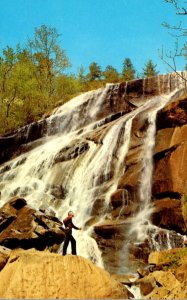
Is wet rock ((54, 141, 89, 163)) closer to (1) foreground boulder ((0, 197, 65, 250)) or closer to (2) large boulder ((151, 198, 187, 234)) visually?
(1) foreground boulder ((0, 197, 65, 250))

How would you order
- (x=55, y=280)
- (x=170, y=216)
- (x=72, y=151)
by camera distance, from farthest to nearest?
(x=72, y=151) → (x=170, y=216) → (x=55, y=280)

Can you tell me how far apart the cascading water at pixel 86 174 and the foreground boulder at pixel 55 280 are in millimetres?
7221

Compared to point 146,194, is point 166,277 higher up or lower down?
lower down

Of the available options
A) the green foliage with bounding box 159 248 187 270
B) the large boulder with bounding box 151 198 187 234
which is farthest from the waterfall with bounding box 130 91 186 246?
the green foliage with bounding box 159 248 187 270

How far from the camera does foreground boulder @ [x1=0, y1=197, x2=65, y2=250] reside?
20125 mm

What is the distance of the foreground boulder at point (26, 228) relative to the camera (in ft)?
66.0

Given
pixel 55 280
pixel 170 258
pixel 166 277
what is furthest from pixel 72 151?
pixel 55 280

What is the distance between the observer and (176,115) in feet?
77.6

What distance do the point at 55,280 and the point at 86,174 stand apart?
13674 millimetres

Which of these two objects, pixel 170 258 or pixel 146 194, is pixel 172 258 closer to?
pixel 170 258

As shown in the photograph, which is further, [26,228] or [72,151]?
[72,151]

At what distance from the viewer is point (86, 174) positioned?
Result: 2509 centimetres

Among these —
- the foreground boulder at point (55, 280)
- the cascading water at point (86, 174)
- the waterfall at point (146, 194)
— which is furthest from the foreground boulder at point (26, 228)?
the foreground boulder at point (55, 280)

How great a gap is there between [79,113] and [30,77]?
18300 millimetres
